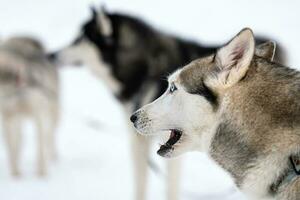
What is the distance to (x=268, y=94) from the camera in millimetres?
2867

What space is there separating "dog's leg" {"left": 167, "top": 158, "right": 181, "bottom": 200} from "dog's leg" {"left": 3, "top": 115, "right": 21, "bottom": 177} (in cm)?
238

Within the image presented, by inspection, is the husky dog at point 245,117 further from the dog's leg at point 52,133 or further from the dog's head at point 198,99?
the dog's leg at point 52,133

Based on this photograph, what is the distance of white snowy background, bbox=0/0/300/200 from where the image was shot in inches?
260

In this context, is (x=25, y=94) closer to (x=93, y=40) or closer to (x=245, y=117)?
(x=93, y=40)

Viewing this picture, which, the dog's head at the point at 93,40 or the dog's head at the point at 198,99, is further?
the dog's head at the point at 93,40

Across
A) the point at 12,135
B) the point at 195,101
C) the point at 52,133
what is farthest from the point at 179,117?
the point at 52,133

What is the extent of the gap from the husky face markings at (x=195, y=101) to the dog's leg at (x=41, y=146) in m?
4.35

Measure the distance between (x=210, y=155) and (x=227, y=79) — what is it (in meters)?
0.40

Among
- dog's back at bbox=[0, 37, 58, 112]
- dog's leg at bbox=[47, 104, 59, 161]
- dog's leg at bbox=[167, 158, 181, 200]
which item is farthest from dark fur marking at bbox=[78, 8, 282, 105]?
dog's leg at bbox=[47, 104, 59, 161]

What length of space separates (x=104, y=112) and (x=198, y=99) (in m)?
7.80

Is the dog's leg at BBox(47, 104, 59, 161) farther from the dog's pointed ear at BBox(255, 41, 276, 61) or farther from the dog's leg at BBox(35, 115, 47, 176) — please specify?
the dog's pointed ear at BBox(255, 41, 276, 61)

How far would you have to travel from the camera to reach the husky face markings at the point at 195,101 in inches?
114

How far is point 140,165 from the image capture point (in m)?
6.12

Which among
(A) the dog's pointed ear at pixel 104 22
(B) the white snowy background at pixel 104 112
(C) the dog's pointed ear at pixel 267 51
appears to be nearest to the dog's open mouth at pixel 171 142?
(C) the dog's pointed ear at pixel 267 51
